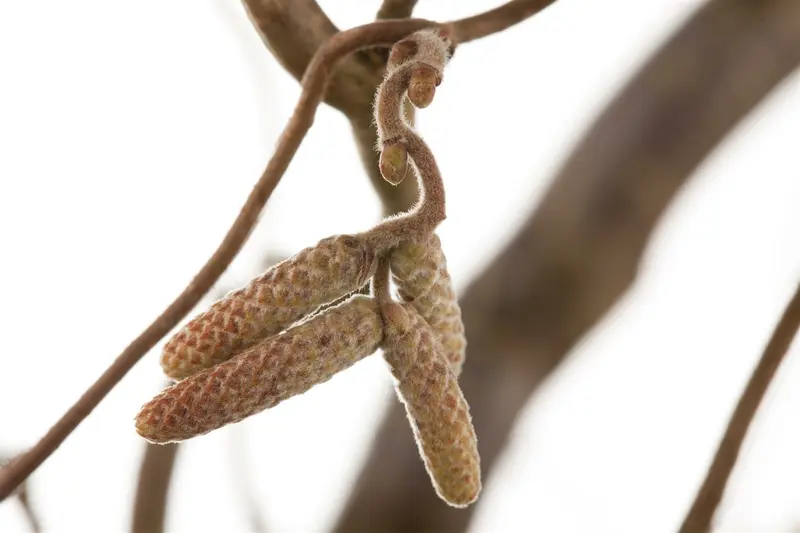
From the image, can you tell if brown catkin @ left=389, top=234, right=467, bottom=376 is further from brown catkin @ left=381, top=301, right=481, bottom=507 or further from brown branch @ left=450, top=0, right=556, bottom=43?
brown branch @ left=450, top=0, right=556, bottom=43

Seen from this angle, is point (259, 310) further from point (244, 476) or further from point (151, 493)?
point (244, 476)

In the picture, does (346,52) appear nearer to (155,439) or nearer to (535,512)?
(155,439)

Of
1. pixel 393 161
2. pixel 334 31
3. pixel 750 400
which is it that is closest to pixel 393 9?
pixel 334 31

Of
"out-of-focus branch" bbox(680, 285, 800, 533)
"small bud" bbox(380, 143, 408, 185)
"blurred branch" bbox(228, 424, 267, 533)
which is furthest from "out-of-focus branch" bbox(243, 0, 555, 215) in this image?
"blurred branch" bbox(228, 424, 267, 533)

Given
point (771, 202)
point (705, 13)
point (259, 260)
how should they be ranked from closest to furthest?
point (705, 13) → point (259, 260) → point (771, 202)

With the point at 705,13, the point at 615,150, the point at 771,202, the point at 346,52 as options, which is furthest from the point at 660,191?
the point at 771,202

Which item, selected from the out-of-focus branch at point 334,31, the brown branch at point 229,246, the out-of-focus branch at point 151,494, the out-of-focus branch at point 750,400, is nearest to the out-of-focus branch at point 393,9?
the out-of-focus branch at point 334,31
